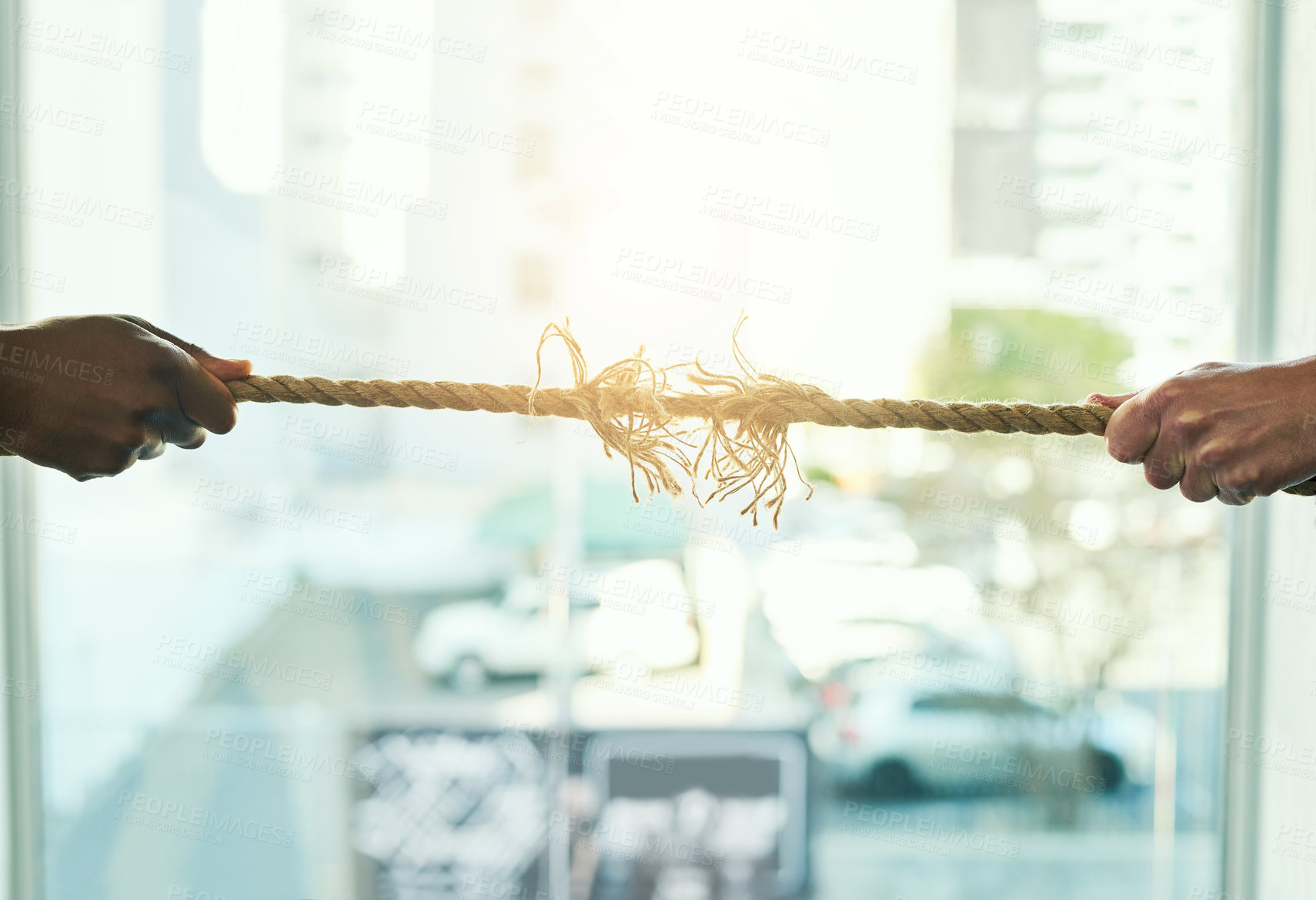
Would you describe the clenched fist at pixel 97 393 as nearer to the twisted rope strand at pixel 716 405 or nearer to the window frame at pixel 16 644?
the twisted rope strand at pixel 716 405

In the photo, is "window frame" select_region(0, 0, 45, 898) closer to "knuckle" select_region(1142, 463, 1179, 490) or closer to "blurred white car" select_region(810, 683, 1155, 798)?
"blurred white car" select_region(810, 683, 1155, 798)

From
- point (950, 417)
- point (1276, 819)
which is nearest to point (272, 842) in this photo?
point (950, 417)

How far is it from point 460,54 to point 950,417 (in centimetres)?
117

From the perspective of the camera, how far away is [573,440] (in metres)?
1.48

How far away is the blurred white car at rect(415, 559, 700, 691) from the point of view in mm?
1522

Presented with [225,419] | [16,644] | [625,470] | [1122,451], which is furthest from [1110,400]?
[16,644]

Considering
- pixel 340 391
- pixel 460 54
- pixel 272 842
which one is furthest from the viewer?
pixel 272 842

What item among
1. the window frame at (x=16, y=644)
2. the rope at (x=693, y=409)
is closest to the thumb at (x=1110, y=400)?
the rope at (x=693, y=409)

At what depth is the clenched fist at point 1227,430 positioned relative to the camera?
0.58 m

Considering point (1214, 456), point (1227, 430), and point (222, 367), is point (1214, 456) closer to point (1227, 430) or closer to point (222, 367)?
point (1227, 430)

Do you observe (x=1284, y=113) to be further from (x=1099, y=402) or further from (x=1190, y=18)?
(x=1099, y=402)

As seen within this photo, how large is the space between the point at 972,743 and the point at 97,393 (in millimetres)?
1488

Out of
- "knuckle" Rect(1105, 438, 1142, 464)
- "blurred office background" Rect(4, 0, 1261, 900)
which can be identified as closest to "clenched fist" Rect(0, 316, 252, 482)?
"knuckle" Rect(1105, 438, 1142, 464)

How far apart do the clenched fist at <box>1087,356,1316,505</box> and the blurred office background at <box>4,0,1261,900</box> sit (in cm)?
81
